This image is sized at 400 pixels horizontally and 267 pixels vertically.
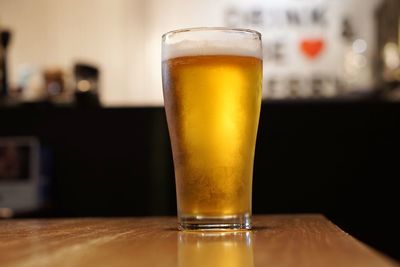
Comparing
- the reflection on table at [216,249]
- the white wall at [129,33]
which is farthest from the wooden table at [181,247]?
the white wall at [129,33]

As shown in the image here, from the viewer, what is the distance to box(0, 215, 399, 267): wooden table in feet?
1.55

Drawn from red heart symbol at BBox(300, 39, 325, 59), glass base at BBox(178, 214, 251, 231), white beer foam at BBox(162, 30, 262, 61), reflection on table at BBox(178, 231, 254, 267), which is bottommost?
reflection on table at BBox(178, 231, 254, 267)

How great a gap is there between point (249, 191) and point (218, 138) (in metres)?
0.09

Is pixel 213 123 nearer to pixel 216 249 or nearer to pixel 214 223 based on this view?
pixel 214 223

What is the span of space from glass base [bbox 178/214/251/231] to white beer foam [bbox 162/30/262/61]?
7.9 inches

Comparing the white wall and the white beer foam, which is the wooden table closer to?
the white beer foam

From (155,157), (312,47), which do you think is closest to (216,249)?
(155,157)

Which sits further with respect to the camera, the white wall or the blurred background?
Answer: the white wall

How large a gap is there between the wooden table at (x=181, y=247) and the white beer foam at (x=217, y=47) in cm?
22

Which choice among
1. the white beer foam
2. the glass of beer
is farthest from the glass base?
the white beer foam

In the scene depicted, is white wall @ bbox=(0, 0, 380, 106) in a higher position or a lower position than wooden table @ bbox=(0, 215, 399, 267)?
higher

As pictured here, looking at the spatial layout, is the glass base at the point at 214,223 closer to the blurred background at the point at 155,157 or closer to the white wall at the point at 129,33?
the blurred background at the point at 155,157

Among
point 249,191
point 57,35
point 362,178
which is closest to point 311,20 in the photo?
point 57,35

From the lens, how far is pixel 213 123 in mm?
815
